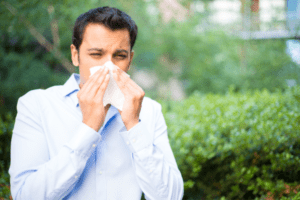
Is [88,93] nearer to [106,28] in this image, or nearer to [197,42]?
[106,28]

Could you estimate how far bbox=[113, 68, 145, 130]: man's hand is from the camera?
1.56 m

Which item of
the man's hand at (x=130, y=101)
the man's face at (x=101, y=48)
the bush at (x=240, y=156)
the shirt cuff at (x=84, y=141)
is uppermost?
the man's face at (x=101, y=48)

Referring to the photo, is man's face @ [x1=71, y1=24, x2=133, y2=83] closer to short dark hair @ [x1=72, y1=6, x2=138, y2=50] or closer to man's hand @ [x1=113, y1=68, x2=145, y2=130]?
short dark hair @ [x1=72, y1=6, x2=138, y2=50]

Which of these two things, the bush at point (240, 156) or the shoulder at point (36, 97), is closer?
the shoulder at point (36, 97)

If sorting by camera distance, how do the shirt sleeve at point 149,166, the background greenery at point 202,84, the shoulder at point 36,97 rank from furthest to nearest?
the background greenery at point 202,84, the shoulder at point 36,97, the shirt sleeve at point 149,166

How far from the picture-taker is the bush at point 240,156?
266 cm

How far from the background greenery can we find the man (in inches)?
37.8

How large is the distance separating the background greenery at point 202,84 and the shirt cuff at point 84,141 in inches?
47.0

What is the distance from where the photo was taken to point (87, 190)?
1.60 meters

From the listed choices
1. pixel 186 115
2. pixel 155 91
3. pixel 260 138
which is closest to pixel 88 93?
pixel 260 138

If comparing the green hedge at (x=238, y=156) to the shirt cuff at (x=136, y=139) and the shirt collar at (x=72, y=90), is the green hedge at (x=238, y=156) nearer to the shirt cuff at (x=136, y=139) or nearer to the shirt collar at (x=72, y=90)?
the shirt collar at (x=72, y=90)

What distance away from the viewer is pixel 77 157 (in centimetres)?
142

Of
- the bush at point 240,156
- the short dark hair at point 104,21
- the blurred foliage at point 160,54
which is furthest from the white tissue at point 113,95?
the blurred foliage at point 160,54

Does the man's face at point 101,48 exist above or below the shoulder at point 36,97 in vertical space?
above
